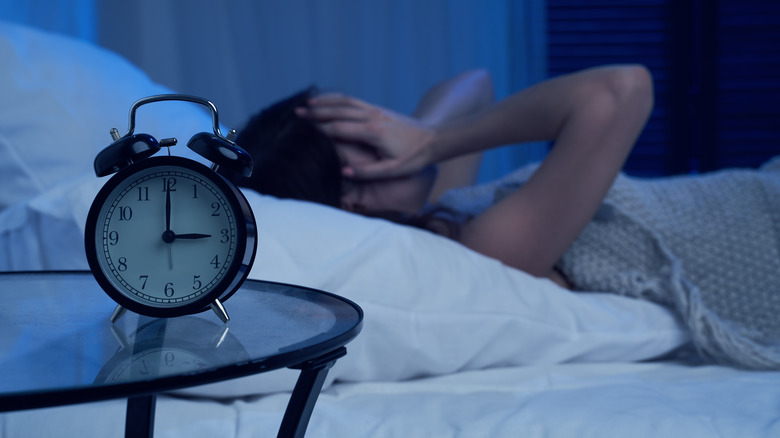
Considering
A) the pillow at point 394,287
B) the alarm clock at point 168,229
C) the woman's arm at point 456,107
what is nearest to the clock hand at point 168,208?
the alarm clock at point 168,229

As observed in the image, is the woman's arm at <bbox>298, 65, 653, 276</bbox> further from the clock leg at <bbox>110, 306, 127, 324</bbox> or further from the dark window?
the dark window

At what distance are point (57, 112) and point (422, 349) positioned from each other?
78cm

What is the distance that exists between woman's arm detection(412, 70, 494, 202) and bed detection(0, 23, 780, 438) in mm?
733

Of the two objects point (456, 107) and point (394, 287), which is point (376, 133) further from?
point (394, 287)

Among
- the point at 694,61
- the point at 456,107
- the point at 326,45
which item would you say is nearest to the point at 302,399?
the point at 456,107

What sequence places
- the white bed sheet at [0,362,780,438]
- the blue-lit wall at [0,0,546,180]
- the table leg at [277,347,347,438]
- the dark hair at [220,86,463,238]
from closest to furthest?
the table leg at [277,347,347,438] → the white bed sheet at [0,362,780,438] → the dark hair at [220,86,463,238] → the blue-lit wall at [0,0,546,180]

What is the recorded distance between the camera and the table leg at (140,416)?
59cm

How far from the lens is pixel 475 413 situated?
2.59 ft

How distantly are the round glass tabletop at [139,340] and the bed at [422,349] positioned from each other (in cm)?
20

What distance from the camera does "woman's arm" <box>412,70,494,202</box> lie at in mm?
1742

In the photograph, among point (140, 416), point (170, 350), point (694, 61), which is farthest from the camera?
point (694, 61)

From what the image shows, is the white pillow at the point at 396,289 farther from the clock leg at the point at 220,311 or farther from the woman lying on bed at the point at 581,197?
the clock leg at the point at 220,311

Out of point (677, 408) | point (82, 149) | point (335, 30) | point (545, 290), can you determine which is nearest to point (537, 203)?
point (545, 290)

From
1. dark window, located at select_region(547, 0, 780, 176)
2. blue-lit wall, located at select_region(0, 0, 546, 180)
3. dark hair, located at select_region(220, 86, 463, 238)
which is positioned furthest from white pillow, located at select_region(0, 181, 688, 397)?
dark window, located at select_region(547, 0, 780, 176)
